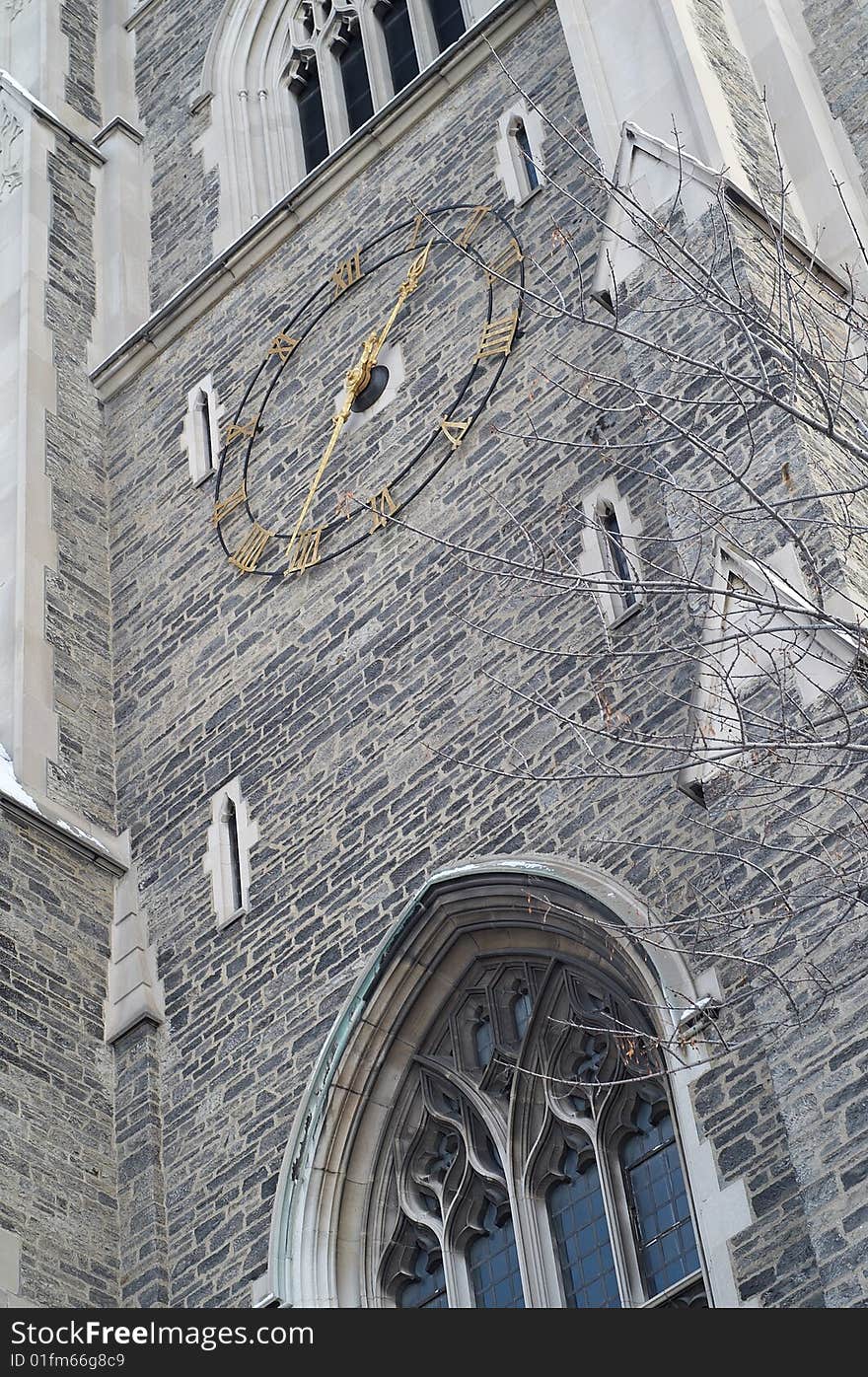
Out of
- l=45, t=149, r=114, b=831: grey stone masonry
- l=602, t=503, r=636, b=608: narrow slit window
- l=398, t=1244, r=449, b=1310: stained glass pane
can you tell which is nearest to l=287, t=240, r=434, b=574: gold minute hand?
l=45, t=149, r=114, b=831: grey stone masonry

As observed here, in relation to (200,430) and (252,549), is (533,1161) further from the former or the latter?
(200,430)

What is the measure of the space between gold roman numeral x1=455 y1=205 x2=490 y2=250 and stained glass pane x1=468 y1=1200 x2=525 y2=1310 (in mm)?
6524

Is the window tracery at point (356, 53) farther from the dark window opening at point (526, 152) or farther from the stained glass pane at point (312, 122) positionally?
the dark window opening at point (526, 152)

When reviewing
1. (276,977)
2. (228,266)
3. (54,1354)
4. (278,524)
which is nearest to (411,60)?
(228,266)

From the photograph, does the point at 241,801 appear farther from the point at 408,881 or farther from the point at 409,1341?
the point at 409,1341

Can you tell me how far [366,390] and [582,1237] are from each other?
6246 millimetres

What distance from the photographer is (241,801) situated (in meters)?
15.5

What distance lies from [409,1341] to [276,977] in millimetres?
5381

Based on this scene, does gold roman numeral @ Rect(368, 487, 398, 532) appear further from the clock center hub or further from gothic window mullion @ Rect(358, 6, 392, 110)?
gothic window mullion @ Rect(358, 6, 392, 110)

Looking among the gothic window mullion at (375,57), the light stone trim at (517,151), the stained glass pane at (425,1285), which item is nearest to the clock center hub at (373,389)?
the light stone trim at (517,151)

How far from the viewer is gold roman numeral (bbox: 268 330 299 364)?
1747 centimetres

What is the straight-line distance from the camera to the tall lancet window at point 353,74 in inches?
781

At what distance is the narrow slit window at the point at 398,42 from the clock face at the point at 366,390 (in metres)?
2.72

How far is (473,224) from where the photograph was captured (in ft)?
54.0
